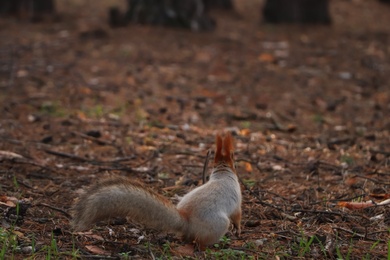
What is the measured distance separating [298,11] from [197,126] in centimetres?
564

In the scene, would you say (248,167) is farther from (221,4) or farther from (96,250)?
(221,4)

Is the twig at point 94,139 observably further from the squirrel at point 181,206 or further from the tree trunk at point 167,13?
the tree trunk at point 167,13

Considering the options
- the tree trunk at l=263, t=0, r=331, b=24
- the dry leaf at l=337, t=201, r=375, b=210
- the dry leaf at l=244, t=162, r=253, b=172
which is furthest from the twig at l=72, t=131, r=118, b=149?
the tree trunk at l=263, t=0, r=331, b=24

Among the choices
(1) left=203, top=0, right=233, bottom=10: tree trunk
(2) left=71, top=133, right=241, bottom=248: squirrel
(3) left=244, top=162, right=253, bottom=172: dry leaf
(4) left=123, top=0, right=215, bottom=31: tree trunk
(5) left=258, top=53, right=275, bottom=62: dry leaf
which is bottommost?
(5) left=258, top=53, right=275, bottom=62: dry leaf

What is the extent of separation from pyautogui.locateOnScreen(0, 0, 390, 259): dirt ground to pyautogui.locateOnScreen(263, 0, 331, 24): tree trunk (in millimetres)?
277

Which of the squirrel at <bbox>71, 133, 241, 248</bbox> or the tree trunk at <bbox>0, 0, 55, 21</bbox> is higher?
the squirrel at <bbox>71, 133, 241, 248</bbox>

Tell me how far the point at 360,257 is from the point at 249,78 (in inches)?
205

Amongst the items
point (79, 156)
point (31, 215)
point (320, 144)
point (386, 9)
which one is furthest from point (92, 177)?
point (386, 9)

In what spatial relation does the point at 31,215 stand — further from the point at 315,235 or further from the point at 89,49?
the point at 89,49

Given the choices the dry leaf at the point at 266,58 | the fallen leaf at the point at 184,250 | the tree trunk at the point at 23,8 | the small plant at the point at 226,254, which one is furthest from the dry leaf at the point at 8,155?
the tree trunk at the point at 23,8

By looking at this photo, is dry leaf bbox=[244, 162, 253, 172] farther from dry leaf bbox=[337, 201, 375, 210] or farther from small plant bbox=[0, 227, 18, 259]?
small plant bbox=[0, 227, 18, 259]

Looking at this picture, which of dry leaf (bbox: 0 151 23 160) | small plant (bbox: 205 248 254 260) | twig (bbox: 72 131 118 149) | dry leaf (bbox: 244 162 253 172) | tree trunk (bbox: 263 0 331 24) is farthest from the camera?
tree trunk (bbox: 263 0 331 24)

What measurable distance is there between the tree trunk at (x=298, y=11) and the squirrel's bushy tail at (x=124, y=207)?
868 cm

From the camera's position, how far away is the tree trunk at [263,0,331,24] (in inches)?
462
